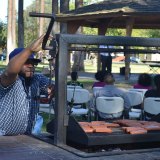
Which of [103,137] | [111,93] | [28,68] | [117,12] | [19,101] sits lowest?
[111,93]

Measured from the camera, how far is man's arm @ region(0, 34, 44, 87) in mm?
3210

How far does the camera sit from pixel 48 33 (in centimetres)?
320

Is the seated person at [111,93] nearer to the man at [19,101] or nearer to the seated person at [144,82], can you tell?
the seated person at [144,82]

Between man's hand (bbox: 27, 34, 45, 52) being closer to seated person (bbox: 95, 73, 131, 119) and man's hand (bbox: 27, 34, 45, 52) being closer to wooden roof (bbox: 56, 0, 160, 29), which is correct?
seated person (bbox: 95, 73, 131, 119)

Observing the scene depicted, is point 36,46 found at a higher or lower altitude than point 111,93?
higher

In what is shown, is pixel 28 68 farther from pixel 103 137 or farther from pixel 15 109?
pixel 103 137

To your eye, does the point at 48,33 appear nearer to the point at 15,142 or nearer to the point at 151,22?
the point at 15,142

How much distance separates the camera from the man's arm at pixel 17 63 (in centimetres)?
321

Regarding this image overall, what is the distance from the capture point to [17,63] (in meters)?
3.31

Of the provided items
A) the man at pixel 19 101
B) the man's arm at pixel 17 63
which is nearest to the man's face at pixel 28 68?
the man at pixel 19 101

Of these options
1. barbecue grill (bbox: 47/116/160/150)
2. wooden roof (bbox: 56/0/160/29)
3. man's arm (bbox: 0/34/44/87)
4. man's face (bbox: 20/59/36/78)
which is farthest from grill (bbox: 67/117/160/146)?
wooden roof (bbox: 56/0/160/29)

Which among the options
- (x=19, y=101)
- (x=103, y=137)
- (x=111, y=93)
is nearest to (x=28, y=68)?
(x=19, y=101)

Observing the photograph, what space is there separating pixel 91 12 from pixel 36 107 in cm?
1697

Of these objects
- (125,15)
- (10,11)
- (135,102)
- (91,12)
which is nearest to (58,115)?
(135,102)
